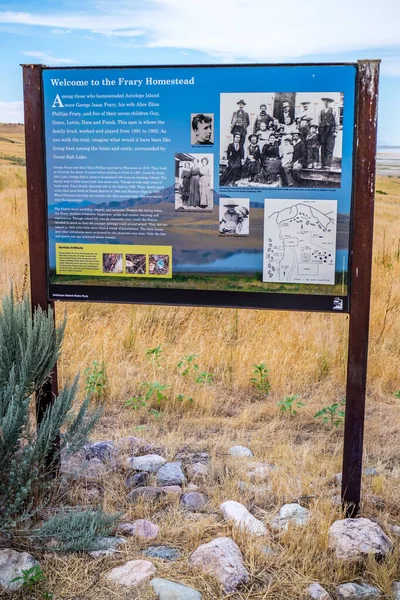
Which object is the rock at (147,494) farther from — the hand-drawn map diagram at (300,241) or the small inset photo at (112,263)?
the hand-drawn map diagram at (300,241)

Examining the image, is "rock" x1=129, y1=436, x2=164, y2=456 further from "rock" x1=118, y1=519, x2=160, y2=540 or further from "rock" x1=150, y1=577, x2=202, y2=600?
"rock" x1=150, y1=577, x2=202, y2=600

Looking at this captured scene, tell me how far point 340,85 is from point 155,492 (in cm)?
248

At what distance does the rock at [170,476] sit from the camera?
4098 millimetres

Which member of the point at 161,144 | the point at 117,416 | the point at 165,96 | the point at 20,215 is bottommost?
the point at 117,416

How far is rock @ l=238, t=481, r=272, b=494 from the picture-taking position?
397 centimetres

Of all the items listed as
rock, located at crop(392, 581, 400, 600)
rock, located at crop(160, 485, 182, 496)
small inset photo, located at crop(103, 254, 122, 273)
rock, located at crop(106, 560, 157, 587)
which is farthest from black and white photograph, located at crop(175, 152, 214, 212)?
rock, located at crop(392, 581, 400, 600)

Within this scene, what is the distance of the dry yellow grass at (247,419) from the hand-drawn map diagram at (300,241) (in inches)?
49.8

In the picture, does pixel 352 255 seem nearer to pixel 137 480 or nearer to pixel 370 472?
pixel 370 472

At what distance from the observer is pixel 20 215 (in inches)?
470

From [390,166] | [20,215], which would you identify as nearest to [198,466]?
[20,215]

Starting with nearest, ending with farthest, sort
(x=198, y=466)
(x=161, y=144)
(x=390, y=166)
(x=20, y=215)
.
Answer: (x=161, y=144) < (x=198, y=466) < (x=20, y=215) < (x=390, y=166)

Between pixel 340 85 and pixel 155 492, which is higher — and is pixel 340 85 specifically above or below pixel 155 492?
above

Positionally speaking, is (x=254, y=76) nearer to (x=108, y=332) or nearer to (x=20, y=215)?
(x=108, y=332)

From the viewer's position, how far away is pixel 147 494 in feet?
12.7
